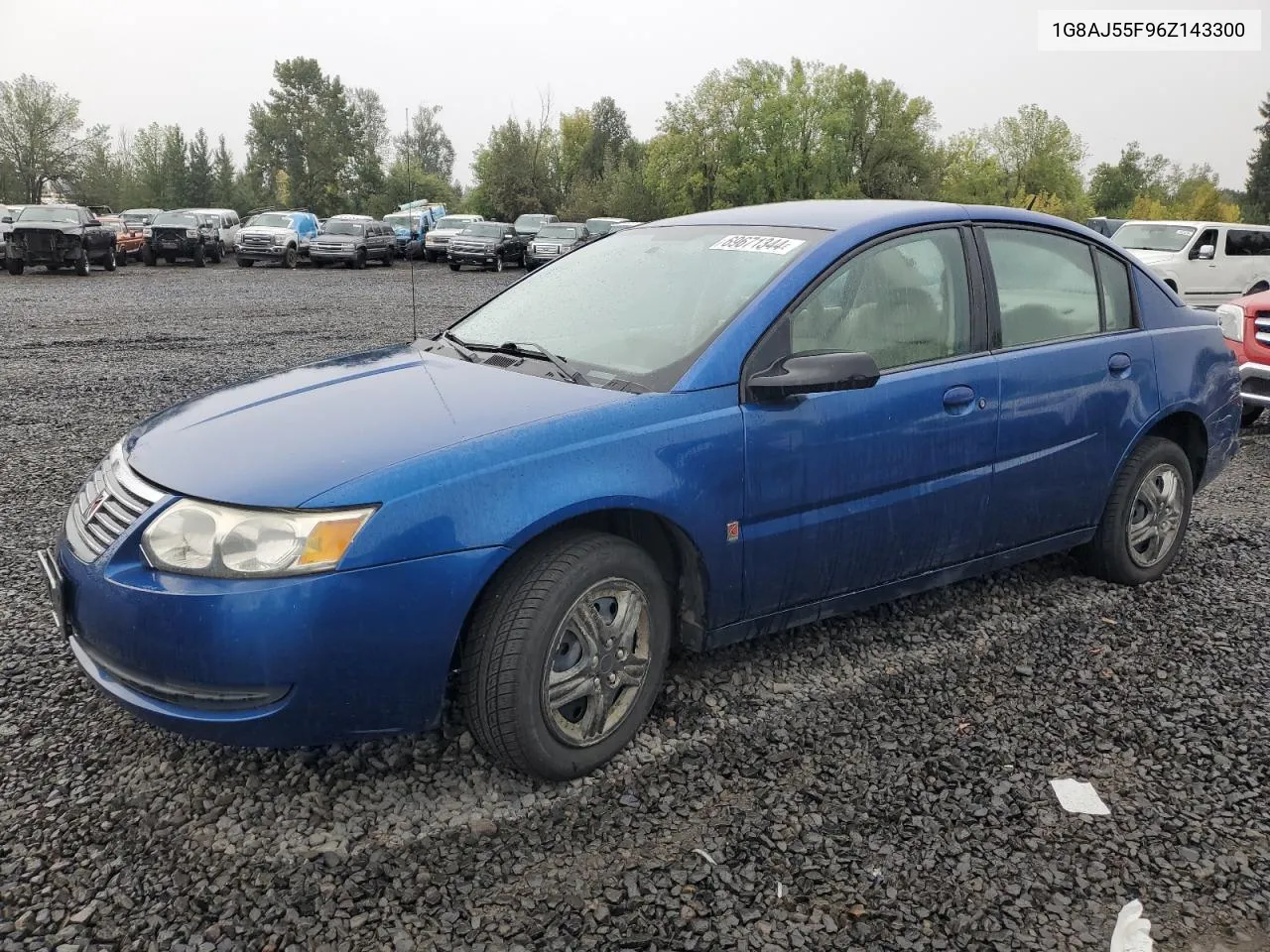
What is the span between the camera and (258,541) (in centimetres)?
249

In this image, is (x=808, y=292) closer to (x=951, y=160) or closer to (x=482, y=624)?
(x=482, y=624)

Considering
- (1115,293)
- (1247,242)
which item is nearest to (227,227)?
(1247,242)

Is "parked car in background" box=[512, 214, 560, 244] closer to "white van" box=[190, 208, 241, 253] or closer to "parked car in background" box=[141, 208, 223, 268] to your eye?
"white van" box=[190, 208, 241, 253]

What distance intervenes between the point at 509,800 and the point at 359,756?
0.52 m

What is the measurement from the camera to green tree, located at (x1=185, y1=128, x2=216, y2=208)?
2886 inches

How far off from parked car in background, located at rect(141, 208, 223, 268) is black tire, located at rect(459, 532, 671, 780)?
33563 millimetres

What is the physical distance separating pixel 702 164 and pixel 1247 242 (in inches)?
2142

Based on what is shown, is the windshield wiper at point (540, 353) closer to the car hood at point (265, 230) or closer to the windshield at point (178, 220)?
the car hood at point (265, 230)

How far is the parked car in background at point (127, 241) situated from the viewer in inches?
1238

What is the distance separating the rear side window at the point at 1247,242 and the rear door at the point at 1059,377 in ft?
48.6

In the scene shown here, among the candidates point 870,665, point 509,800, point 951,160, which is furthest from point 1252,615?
point 951,160

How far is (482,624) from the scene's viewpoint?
268cm

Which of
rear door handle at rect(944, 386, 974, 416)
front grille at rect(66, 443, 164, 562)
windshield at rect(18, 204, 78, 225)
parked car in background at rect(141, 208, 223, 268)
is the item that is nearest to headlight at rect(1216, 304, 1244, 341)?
rear door handle at rect(944, 386, 974, 416)

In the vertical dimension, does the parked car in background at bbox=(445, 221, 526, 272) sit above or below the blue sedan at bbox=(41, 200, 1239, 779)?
above
